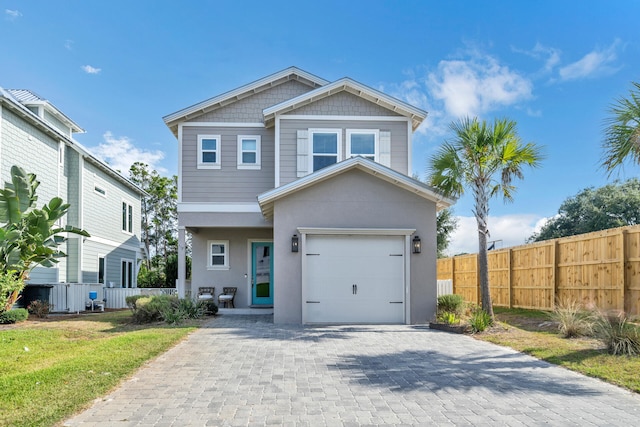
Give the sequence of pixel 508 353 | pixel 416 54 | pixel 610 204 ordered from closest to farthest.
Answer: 1. pixel 508 353
2. pixel 416 54
3. pixel 610 204

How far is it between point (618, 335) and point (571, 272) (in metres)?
6.33

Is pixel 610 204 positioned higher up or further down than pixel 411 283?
higher up

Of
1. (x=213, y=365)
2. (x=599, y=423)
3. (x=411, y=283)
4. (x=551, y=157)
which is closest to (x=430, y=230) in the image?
(x=411, y=283)

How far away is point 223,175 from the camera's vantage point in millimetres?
16453

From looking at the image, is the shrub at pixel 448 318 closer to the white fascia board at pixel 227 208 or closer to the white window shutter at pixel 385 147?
the white window shutter at pixel 385 147

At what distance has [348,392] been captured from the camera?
6.14 metres

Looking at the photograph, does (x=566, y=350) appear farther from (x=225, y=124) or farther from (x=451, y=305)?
(x=225, y=124)

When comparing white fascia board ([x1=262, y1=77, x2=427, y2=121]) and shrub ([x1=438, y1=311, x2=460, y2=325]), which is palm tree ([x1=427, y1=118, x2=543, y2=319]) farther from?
white fascia board ([x1=262, y1=77, x2=427, y2=121])

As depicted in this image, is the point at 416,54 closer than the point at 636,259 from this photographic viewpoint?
No

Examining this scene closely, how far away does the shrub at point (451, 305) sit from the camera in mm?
13297

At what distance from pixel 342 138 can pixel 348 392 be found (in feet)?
36.1

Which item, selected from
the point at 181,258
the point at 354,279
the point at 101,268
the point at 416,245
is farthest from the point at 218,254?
the point at 101,268

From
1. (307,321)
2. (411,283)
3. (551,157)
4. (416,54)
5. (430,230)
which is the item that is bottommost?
(307,321)

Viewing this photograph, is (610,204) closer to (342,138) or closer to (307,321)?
(342,138)
